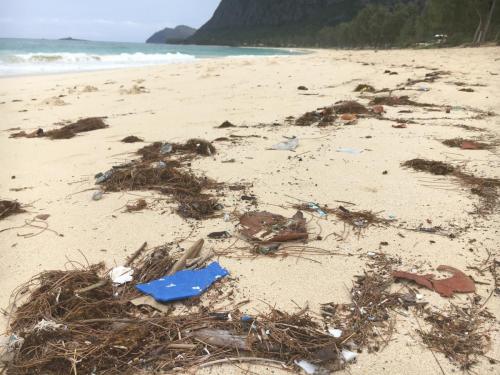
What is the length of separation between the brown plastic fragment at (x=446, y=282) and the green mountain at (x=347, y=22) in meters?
31.4

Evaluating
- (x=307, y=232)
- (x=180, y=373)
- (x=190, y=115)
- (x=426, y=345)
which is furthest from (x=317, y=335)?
(x=190, y=115)

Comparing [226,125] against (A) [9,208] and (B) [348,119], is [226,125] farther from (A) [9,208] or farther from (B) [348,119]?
(A) [9,208]

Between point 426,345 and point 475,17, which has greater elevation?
point 475,17

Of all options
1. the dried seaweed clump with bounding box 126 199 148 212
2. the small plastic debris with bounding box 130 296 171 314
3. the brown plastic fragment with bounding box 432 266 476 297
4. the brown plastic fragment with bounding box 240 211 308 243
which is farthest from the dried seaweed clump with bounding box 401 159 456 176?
the small plastic debris with bounding box 130 296 171 314

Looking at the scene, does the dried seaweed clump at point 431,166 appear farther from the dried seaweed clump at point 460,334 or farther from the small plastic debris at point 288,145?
the dried seaweed clump at point 460,334

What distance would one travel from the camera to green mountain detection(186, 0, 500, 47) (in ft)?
108

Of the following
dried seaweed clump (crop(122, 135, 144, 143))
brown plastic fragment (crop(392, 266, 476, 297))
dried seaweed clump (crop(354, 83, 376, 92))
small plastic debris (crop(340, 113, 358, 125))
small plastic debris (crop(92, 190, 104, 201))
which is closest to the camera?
brown plastic fragment (crop(392, 266, 476, 297))

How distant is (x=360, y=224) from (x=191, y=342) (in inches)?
67.1

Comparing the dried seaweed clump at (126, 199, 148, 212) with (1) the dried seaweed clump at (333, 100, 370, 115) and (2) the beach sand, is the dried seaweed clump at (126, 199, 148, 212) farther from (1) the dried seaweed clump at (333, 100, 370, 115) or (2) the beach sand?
(1) the dried seaweed clump at (333, 100, 370, 115)

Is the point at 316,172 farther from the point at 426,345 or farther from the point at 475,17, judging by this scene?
the point at 475,17

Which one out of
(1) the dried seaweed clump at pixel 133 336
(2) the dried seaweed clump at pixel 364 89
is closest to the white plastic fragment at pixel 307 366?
(1) the dried seaweed clump at pixel 133 336

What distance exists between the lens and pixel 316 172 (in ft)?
13.5

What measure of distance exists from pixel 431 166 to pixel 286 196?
1.72m

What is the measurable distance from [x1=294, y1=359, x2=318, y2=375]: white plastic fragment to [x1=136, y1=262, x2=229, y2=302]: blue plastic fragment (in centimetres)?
73
